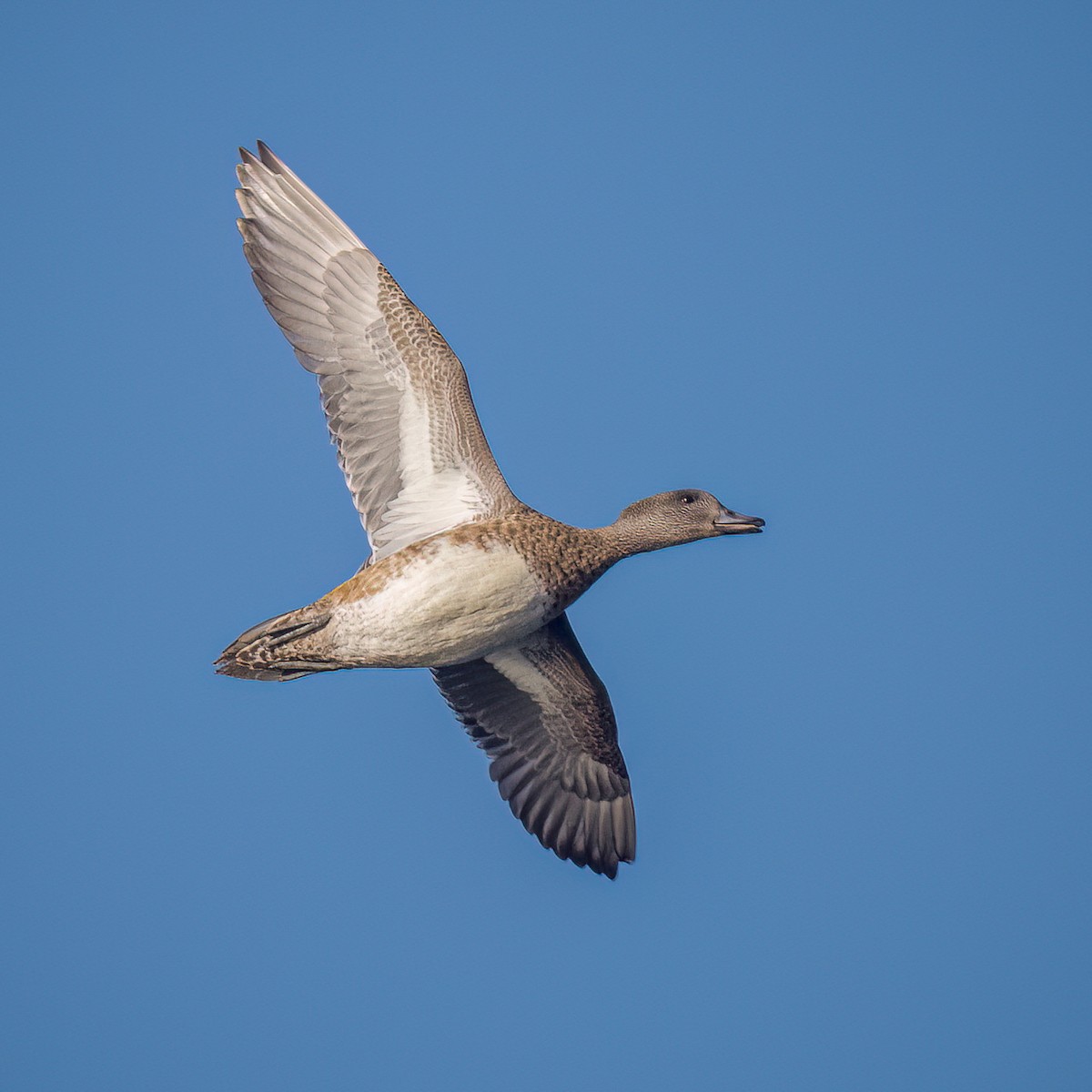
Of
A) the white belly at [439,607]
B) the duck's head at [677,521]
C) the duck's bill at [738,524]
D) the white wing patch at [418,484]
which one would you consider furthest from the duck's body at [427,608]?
the duck's bill at [738,524]

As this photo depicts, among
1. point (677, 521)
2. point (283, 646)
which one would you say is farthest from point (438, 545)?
point (677, 521)

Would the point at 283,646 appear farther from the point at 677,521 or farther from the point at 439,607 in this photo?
the point at 677,521

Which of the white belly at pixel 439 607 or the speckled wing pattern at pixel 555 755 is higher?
the white belly at pixel 439 607

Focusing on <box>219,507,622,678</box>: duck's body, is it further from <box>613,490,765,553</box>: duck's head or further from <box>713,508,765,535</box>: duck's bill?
<box>713,508,765,535</box>: duck's bill

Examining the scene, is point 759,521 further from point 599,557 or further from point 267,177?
point 267,177

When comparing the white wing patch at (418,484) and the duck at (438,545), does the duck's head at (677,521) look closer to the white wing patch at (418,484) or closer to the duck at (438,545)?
the duck at (438,545)

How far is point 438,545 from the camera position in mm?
7629

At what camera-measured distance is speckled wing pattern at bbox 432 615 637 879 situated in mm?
8891

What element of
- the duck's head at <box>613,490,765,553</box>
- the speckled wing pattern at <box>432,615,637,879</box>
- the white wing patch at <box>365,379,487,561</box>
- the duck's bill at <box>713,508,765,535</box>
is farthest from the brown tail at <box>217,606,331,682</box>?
the duck's bill at <box>713,508,765,535</box>

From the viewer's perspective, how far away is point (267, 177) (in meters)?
8.28

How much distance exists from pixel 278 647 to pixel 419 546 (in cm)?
77

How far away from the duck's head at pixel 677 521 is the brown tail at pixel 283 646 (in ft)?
5.07

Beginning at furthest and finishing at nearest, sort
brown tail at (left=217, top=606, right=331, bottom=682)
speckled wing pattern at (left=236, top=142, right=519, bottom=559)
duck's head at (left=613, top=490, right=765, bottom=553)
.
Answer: duck's head at (left=613, top=490, right=765, bottom=553)
speckled wing pattern at (left=236, top=142, right=519, bottom=559)
brown tail at (left=217, top=606, right=331, bottom=682)

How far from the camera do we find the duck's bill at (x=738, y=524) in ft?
27.7
